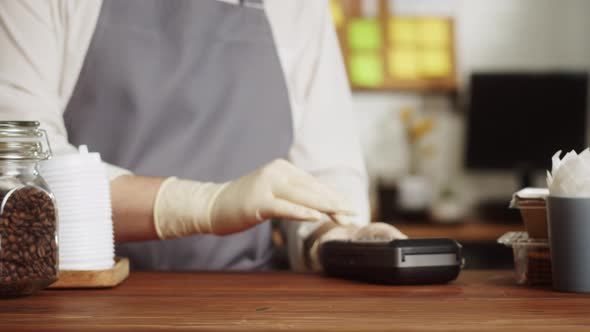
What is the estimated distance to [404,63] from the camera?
399cm

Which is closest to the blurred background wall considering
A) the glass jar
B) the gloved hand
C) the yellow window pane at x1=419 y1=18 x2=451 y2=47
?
the yellow window pane at x1=419 y1=18 x2=451 y2=47

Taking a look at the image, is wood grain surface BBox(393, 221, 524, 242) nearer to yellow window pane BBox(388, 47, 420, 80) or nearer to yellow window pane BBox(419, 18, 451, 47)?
yellow window pane BBox(388, 47, 420, 80)

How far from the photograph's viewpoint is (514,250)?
3.75 feet

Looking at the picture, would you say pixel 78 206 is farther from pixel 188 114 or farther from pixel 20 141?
pixel 188 114

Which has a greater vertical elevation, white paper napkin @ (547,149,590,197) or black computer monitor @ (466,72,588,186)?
white paper napkin @ (547,149,590,197)

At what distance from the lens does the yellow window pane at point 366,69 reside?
3959 mm

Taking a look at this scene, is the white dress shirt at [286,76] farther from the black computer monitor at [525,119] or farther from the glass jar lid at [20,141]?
the black computer monitor at [525,119]

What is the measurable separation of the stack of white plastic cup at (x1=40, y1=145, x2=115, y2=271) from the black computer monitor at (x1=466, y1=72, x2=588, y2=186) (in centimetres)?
297

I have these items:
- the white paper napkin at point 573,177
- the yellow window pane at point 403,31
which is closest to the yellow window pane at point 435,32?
the yellow window pane at point 403,31

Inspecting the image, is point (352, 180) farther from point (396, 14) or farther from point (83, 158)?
point (396, 14)

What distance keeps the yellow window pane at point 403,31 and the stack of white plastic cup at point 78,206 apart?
3.04 meters

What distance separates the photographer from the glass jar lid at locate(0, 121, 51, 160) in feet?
3.20

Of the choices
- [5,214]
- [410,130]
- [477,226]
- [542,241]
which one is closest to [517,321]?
[542,241]

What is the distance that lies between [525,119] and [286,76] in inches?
93.6
